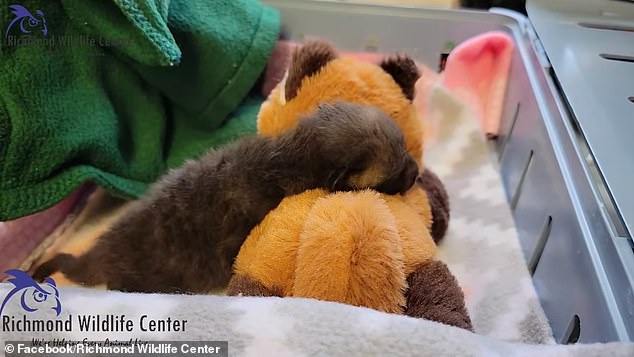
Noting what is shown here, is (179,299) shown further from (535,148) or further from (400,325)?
(535,148)

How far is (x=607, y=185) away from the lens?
1.72ft

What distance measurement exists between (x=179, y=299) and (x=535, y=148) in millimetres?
480

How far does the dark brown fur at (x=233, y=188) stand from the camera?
566 millimetres

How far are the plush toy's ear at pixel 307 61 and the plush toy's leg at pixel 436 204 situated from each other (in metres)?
0.17

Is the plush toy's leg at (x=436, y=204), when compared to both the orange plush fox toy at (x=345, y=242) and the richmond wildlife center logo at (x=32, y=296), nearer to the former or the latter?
the orange plush fox toy at (x=345, y=242)

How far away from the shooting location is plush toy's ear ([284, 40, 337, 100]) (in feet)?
2.13

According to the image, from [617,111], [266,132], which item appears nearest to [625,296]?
[617,111]

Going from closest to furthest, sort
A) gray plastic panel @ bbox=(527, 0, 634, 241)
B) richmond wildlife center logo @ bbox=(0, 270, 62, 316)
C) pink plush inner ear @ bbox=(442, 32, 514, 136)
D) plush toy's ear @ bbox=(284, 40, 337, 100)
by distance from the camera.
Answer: richmond wildlife center logo @ bbox=(0, 270, 62, 316) < gray plastic panel @ bbox=(527, 0, 634, 241) < plush toy's ear @ bbox=(284, 40, 337, 100) < pink plush inner ear @ bbox=(442, 32, 514, 136)

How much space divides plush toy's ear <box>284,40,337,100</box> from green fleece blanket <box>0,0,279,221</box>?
15cm

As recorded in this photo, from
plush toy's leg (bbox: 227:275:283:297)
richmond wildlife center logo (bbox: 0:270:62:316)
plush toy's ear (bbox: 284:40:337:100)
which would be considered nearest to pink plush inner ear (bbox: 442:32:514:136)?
plush toy's ear (bbox: 284:40:337:100)

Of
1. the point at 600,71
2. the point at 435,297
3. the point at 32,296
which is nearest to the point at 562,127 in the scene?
the point at 600,71

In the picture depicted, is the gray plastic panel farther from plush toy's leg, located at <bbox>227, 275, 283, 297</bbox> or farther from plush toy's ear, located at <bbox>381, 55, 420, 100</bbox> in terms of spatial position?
plush toy's leg, located at <bbox>227, 275, 283, 297</bbox>

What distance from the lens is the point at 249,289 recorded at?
521mm

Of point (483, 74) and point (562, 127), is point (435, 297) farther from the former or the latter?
point (483, 74)
